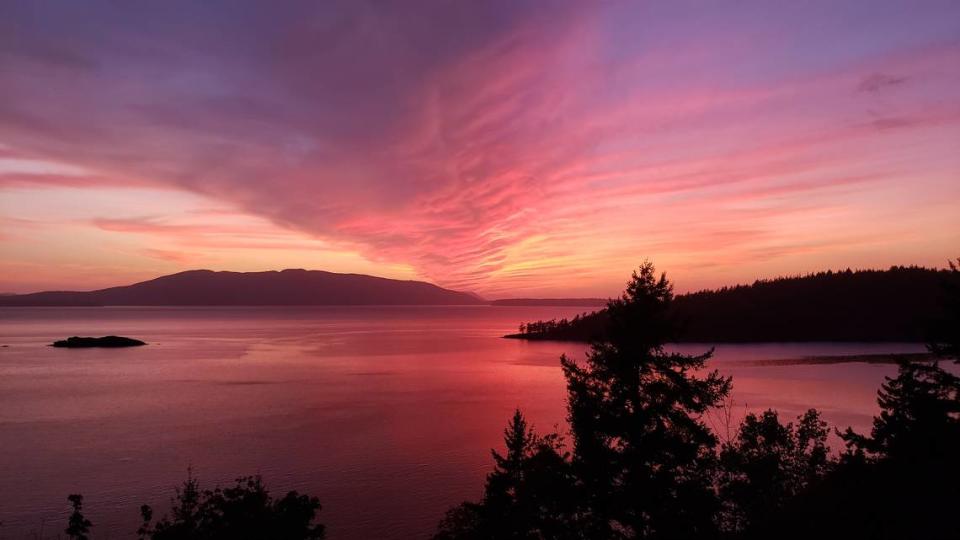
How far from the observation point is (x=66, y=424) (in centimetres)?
6006

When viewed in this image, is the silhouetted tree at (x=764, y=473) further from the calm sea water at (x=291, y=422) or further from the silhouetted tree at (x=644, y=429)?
the calm sea water at (x=291, y=422)

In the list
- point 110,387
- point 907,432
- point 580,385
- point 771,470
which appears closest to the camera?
point 580,385

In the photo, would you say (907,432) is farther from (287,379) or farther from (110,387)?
(110,387)

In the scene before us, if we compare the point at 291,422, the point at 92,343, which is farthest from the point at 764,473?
the point at 92,343

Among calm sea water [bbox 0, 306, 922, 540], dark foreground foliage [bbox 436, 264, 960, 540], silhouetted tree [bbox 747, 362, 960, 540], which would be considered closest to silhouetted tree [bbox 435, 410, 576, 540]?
dark foreground foliage [bbox 436, 264, 960, 540]

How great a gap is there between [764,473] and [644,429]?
14051mm

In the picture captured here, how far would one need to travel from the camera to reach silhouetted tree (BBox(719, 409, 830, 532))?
28531mm

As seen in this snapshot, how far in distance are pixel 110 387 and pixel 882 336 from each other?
239m

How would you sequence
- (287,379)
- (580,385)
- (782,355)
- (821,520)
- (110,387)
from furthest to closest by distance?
(782,355), (287,379), (110,387), (580,385), (821,520)

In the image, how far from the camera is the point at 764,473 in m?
28.9

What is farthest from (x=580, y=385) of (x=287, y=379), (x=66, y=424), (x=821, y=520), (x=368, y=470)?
(x=287, y=379)

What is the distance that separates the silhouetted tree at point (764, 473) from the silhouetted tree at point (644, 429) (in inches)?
372

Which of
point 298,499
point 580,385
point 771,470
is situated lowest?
point 771,470

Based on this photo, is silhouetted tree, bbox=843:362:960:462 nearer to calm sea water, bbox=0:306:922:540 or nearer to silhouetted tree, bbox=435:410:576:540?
silhouetted tree, bbox=435:410:576:540
